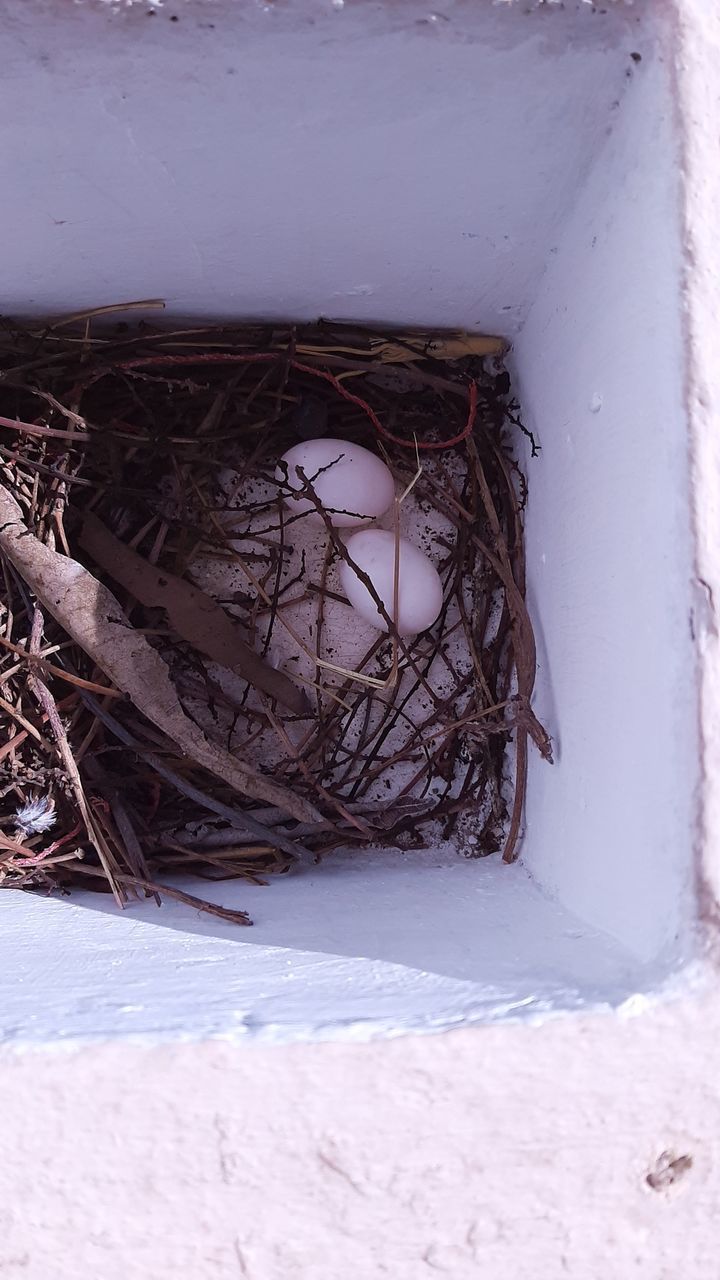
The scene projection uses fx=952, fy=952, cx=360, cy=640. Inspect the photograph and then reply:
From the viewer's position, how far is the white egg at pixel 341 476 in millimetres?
995

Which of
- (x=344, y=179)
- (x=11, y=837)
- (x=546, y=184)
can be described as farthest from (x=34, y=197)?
(x=11, y=837)

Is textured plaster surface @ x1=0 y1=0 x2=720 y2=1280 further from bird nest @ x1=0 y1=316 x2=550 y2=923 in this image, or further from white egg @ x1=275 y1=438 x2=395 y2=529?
white egg @ x1=275 y1=438 x2=395 y2=529

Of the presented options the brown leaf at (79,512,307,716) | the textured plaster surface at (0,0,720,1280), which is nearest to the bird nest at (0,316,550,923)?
the brown leaf at (79,512,307,716)

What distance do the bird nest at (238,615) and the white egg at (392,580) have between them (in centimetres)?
2

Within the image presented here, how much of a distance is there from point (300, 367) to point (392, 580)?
0.81ft

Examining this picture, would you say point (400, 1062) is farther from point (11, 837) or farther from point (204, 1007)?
point (11, 837)

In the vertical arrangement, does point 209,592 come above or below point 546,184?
below

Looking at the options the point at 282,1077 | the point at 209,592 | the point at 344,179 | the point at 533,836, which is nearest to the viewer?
the point at 282,1077

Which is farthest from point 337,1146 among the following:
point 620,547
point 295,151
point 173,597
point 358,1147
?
point 295,151

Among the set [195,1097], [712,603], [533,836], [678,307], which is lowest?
[195,1097]

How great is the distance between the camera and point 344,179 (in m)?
0.76

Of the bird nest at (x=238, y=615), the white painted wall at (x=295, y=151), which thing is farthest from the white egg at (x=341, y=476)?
the white painted wall at (x=295, y=151)

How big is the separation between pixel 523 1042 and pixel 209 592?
2.10 feet

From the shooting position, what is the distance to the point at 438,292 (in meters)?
0.94
